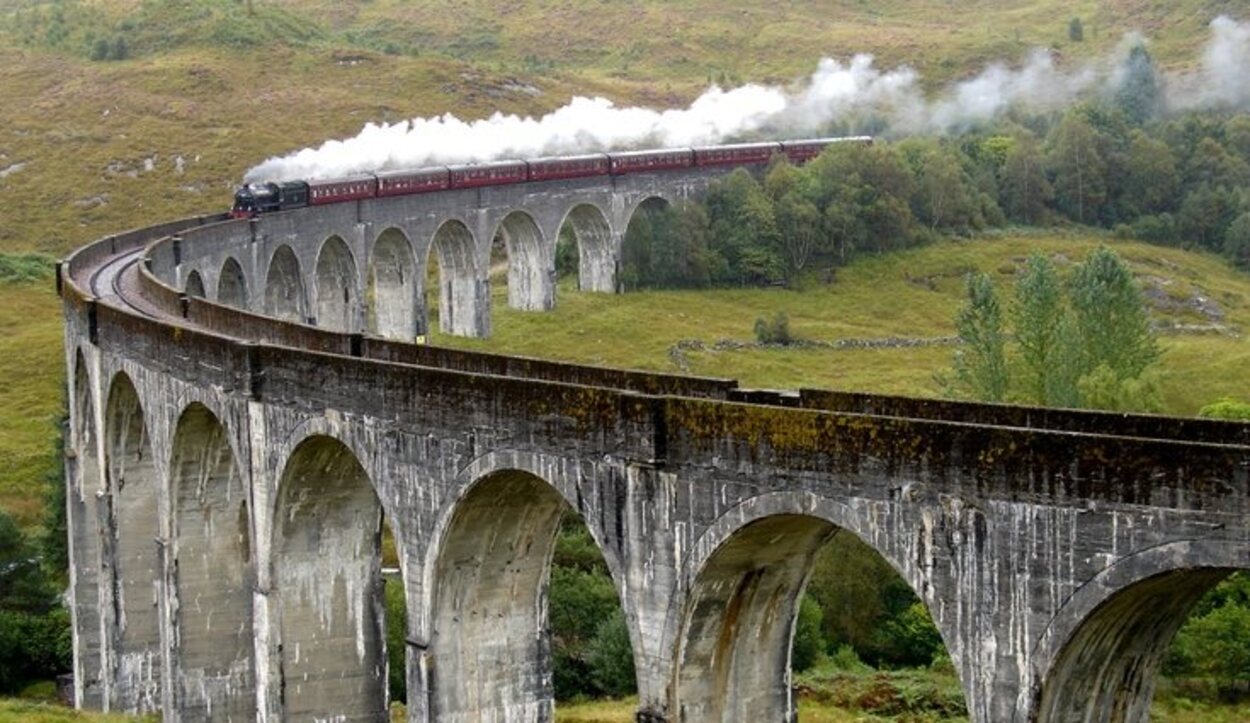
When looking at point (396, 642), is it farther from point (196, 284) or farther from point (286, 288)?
point (286, 288)

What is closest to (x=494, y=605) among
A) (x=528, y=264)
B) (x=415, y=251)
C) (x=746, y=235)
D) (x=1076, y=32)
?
(x=415, y=251)

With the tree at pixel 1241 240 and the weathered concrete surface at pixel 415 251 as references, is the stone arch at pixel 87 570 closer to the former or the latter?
the weathered concrete surface at pixel 415 251

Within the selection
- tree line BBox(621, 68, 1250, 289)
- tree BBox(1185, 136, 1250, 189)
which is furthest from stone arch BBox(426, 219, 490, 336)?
tree BBox(1185, 136, 1250, 189)

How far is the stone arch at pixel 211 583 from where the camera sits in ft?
137

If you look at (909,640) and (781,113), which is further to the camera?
(781,113)

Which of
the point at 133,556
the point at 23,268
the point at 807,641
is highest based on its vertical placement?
the point at 23,268

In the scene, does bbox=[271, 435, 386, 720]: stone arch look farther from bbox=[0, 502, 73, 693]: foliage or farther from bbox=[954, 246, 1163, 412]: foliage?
bbox=[954, 246, 1163, 412]: foliage

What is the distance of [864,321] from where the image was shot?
96938 mm

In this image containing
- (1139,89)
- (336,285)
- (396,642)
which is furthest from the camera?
(1139,89)

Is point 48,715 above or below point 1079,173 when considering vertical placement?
below

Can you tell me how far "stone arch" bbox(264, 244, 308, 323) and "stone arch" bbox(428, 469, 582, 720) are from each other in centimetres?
4901

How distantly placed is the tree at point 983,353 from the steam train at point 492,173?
95.0ft

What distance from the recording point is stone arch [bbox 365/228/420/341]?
89.4m

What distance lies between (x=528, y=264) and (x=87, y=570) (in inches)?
2097
